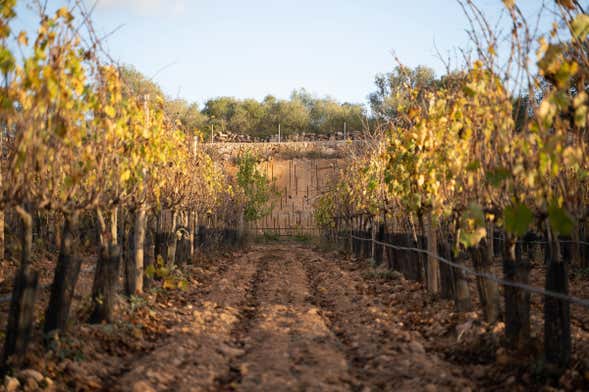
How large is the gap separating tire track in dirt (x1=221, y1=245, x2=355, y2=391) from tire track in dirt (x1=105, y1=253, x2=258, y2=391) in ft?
0.71

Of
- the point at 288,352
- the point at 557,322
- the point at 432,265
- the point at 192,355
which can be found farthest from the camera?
the point at 432,265

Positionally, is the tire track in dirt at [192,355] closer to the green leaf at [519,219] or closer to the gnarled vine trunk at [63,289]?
the gnarled vine trunk at [63,289]

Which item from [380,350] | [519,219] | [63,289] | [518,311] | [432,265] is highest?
[519,219]

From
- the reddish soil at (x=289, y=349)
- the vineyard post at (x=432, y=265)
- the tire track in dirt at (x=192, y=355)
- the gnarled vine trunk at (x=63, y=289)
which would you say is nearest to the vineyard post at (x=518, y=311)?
the reddish soil at (x=289, y=349)

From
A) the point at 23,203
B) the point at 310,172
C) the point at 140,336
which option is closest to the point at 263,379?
the point at 140,336

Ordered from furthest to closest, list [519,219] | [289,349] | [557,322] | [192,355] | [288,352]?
1. [289,349]
2. [288,352]
3. [192,355]
4. [557,322]
5. [519,219]

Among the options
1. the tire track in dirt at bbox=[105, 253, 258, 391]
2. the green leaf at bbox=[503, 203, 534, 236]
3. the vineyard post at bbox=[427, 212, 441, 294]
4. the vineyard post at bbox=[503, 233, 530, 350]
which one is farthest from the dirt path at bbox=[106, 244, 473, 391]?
the green leaf at bbox=[503, 203, 534, 236]

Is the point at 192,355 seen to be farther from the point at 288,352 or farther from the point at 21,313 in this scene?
the point at 21,313

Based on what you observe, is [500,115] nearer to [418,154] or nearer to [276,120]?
[418,154]

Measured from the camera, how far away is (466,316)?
26.9 feet

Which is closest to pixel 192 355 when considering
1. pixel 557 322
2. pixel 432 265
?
pixel 557 322

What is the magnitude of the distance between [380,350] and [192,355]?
2116 millimetres

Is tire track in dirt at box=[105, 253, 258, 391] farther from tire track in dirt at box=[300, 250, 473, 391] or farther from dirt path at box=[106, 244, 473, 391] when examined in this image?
tire track in dirt at box=[300, 250, 473, 391]

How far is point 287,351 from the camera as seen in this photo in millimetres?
6805
